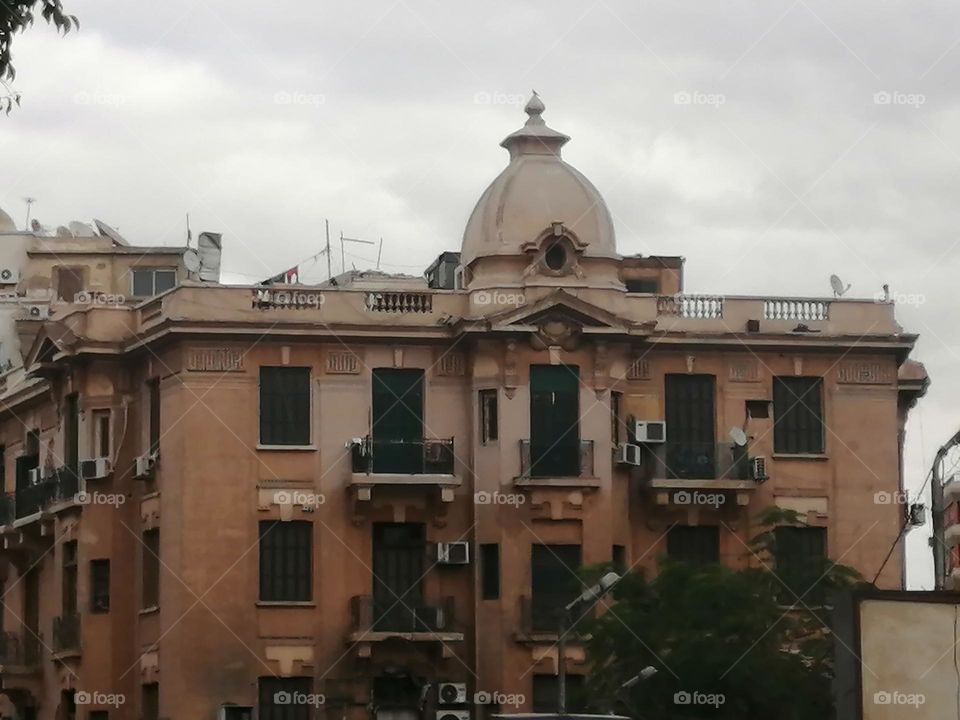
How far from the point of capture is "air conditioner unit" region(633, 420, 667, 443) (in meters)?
56.5

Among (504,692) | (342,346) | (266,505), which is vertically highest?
(342,346)

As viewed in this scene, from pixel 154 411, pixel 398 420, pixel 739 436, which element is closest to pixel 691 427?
pixel 739 436

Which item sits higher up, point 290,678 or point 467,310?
point 467,310

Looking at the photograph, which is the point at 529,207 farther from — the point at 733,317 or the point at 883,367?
the point at 883,367

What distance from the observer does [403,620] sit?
55281 millimetres

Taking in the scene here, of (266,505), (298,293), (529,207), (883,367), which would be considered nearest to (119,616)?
(266,505)

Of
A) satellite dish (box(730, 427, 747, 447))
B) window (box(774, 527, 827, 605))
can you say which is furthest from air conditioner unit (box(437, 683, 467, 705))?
satellite dish (box(730, 427, 747, 447))

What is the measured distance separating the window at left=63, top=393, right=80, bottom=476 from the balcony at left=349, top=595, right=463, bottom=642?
323 inches

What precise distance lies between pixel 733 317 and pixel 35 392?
1711cm

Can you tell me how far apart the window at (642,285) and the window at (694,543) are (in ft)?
27.2

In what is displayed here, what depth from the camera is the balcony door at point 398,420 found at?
183 ft

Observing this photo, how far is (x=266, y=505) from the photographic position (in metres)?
55.4

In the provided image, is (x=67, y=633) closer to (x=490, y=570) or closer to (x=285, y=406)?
(x=285, y=406)

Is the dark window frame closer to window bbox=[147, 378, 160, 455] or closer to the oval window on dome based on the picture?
window bbox=[147, 378, 160, 455]
